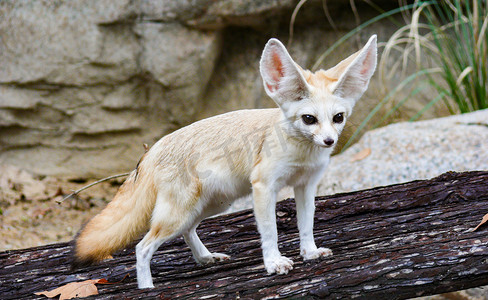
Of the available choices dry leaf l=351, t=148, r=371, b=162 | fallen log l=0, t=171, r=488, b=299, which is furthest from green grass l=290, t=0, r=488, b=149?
fallen log l=0, t=171, r=488, b=299

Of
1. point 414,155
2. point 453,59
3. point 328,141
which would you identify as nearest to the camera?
point 328,141

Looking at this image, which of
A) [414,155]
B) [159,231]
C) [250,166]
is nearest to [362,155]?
[414,155]

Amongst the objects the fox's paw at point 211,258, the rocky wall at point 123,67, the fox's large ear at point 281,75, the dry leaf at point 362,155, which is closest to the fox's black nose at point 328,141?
the fox's large ear at point 281,75

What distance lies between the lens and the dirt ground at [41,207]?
16.9 feet

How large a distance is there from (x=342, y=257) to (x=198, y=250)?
0.84 meters

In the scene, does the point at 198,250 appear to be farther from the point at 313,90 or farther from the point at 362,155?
the point at 362,155

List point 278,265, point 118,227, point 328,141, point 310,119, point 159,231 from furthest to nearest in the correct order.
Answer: point 118,227, point 159,231, point 278,265, point 310,119, point 328,141

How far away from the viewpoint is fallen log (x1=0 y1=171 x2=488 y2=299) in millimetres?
2348

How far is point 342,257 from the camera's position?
2.65 m

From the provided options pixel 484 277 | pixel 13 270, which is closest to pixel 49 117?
→ pixel 13 270

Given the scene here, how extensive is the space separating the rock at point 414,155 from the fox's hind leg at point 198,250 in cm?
183

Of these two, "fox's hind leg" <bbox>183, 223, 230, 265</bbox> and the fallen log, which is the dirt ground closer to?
the fallen log

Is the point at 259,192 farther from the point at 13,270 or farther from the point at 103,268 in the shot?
the point at 13,270

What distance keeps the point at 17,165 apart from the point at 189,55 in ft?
7.05
